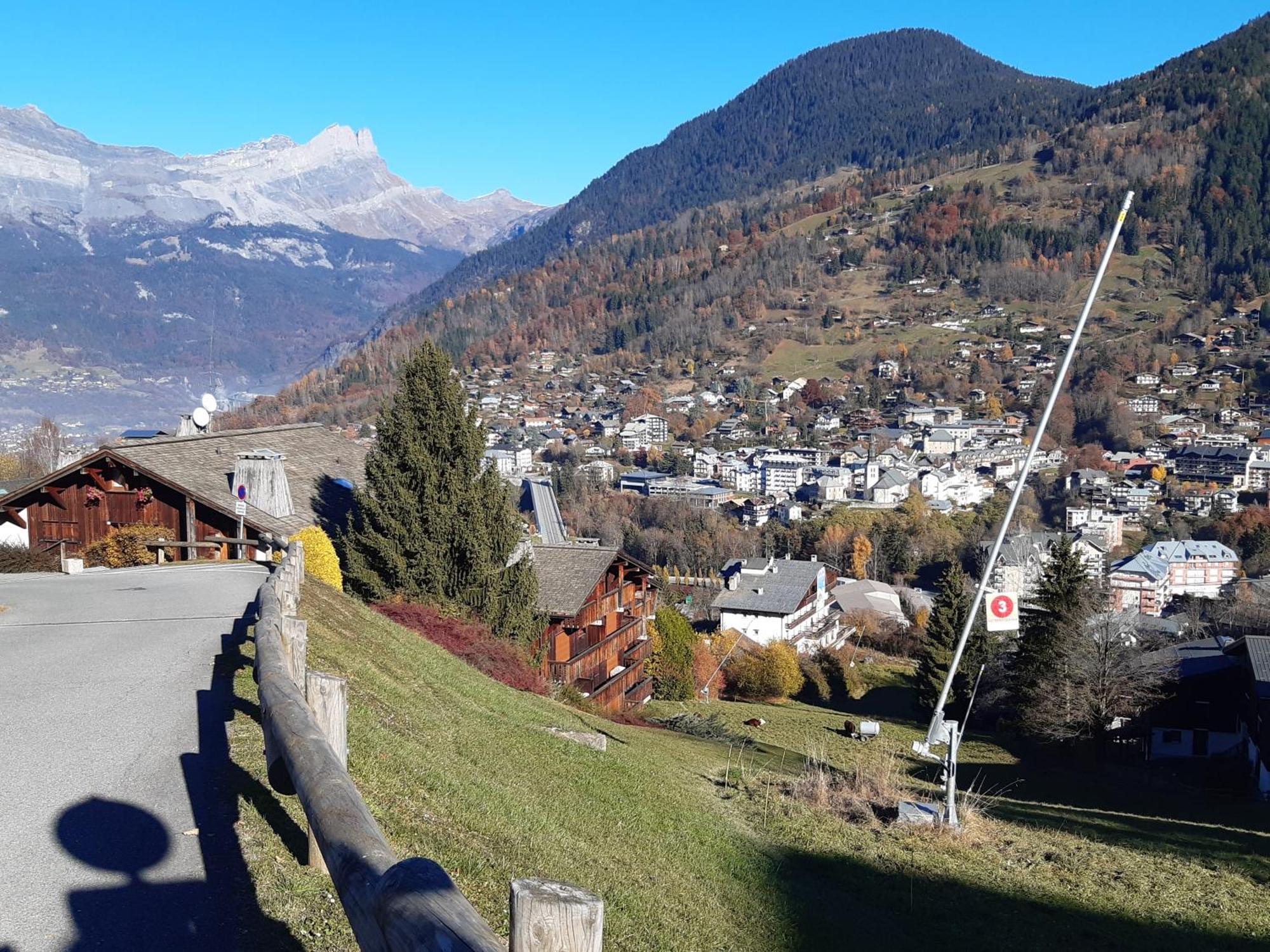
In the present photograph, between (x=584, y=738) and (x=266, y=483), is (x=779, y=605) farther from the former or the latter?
(x=584, y=738)

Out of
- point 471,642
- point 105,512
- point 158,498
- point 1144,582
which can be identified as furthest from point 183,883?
point 1144,582

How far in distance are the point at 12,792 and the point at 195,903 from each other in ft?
6.83

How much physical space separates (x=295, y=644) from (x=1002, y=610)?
6.88 meters

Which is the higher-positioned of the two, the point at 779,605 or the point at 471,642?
the point at 471,642

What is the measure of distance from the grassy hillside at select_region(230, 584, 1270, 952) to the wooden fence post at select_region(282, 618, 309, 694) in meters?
0.59

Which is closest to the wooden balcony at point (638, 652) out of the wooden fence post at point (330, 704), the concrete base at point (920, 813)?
the concrete base at point (920, 813)

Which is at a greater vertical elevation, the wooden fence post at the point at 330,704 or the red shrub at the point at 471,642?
the wooden fence post at the point at 330,704

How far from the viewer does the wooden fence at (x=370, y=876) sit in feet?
7.30

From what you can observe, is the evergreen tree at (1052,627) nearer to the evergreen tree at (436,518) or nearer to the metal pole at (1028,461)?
the evergreen tree at (436,518)

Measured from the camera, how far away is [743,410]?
600 feet

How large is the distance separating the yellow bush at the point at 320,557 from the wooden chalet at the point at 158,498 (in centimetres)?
180

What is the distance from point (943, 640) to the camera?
36438 millimetres

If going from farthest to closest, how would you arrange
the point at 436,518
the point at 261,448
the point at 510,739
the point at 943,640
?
1. the point at 943,640
2. the point at 261,448
3. the point at 436,518
4. the point at 510,739

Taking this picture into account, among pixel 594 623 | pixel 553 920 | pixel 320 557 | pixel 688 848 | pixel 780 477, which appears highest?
pixel 553 920
